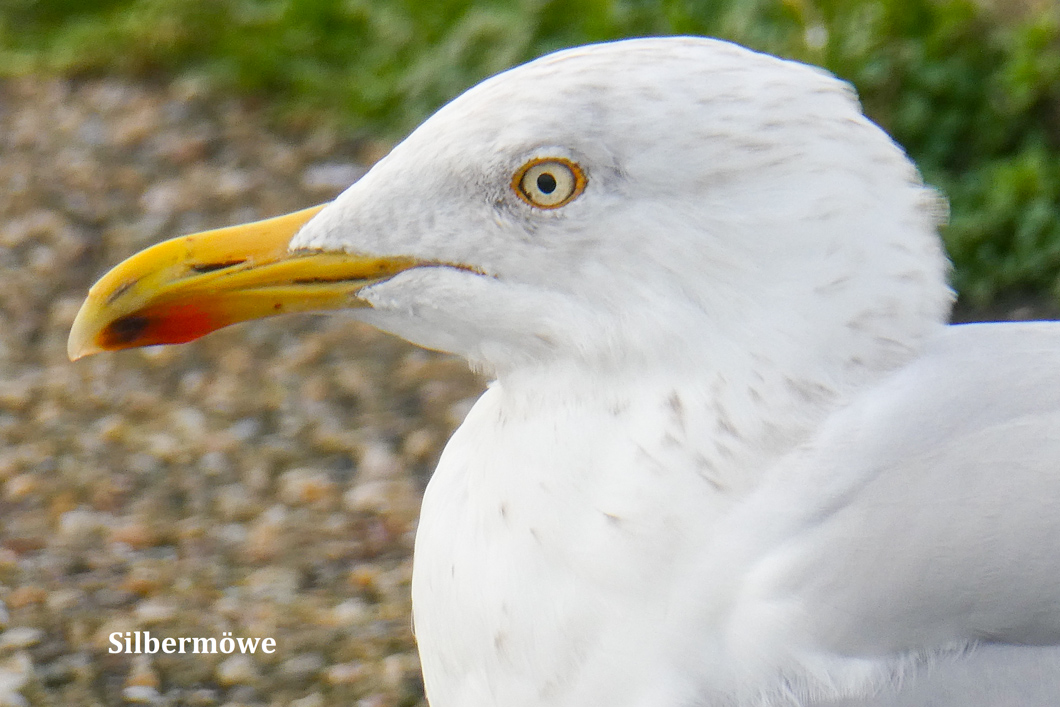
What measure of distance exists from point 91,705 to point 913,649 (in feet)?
4.76

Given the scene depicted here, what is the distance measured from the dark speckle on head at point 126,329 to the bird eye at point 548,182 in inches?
18.7

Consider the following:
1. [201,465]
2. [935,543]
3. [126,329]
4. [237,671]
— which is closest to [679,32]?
[201,465]

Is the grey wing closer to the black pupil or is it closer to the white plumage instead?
the white plumage

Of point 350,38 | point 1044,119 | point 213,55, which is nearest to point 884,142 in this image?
point 1044,119

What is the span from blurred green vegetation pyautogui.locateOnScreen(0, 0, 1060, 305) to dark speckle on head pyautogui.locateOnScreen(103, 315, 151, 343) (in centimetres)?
224

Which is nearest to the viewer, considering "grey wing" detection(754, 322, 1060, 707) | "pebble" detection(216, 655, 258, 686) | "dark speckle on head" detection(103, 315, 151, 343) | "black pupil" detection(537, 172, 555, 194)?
"grey wing" detection(754, 322, 1060, 707)

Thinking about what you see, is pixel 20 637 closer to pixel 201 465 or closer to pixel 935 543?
pixel 201 465

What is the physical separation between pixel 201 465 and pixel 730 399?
73.7 inches

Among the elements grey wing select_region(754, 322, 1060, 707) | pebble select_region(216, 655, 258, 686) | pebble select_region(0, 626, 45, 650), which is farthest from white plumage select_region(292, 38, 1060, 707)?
pebble select_region(0, 626, 45, 650)

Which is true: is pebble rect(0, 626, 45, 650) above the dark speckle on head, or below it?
below

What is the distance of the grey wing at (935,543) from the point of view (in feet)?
4.33

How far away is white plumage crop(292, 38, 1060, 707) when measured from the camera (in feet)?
4.39

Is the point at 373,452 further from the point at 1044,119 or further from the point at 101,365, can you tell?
the point at 1044,119

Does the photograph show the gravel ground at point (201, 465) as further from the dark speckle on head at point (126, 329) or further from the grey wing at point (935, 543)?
the grey wing at point (935, 543)
